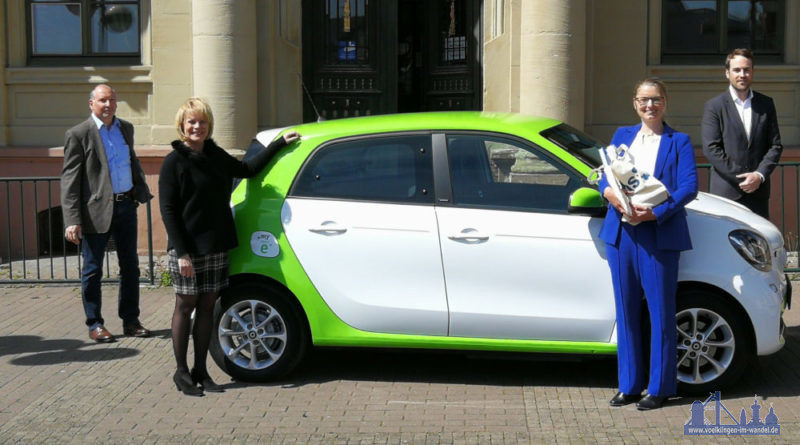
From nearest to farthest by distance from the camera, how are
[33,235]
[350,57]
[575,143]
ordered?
[575,143] → [33,235] → [350,57]

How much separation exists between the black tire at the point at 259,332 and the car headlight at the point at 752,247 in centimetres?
262

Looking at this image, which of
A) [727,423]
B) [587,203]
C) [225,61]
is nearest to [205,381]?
[587,203]

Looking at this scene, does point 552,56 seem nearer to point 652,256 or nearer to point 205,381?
point 652,256

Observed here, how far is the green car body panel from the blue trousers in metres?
0.24

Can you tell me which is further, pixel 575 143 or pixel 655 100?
pixel 575 143

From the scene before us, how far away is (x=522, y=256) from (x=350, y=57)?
7.67 metres

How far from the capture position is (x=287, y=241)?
22.5 ft

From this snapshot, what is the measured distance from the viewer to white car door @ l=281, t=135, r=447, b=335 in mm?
6680

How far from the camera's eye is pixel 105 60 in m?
13.1

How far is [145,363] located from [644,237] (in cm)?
353

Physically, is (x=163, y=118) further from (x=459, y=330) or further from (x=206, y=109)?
(x=459, y=330)

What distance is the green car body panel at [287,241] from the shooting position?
6.66 metres

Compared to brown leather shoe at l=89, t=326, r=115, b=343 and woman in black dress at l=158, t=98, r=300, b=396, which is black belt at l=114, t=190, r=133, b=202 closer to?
brown leather shoe at l=89, t=326, r=115, b=343

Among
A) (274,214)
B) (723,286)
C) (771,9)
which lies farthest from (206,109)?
(771,9)
